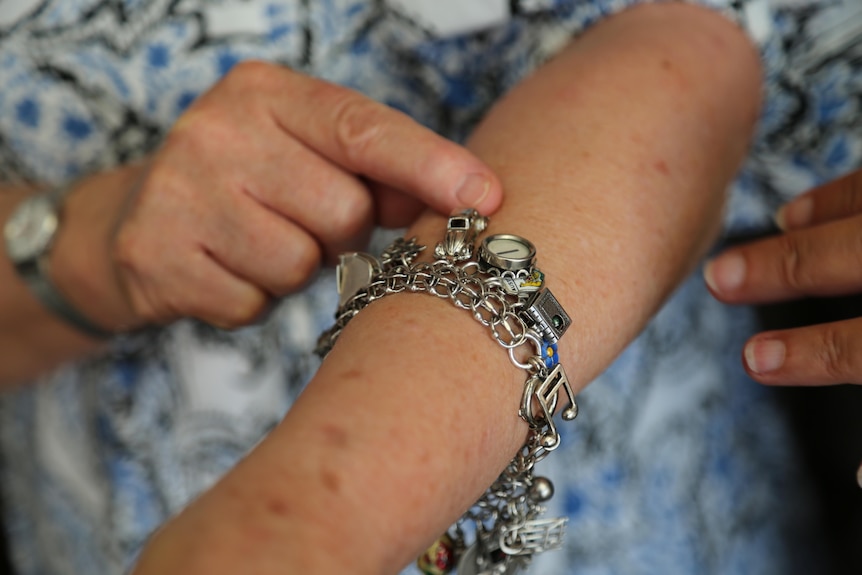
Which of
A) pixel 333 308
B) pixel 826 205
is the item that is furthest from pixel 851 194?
pixel 333 308

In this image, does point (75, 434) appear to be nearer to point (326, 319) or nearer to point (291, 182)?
point (326, 319)

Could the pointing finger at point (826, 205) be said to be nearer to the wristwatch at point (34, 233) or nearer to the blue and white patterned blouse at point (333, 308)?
the blue and white patterned blouse at point (333, 308)

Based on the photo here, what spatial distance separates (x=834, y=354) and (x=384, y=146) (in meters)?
0.45

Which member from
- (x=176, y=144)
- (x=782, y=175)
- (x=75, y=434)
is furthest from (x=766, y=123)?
(x=75, y=434)

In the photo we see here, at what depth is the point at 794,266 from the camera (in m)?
0.74

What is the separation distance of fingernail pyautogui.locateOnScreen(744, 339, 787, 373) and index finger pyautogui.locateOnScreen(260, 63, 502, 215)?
286 millimetres

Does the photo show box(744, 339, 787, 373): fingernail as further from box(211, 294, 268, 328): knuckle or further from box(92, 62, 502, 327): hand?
box(211, 294, 268, 328): knuckle

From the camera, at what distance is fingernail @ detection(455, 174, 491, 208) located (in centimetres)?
67

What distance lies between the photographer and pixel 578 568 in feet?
3.31

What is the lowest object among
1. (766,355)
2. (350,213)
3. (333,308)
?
(333,308)

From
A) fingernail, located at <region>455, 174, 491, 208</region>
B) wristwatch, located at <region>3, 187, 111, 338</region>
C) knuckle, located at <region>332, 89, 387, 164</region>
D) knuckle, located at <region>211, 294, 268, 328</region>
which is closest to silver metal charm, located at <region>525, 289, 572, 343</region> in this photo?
fingernail, located at <region>455, 174, 491, 208</region>

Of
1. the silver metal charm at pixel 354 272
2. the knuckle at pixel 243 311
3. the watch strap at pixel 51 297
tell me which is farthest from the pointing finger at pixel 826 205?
the watch strap at pixel 51 297

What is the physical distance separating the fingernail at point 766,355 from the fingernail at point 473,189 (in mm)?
300

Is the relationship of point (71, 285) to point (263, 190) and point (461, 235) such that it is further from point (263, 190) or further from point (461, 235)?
point (461, 235)
